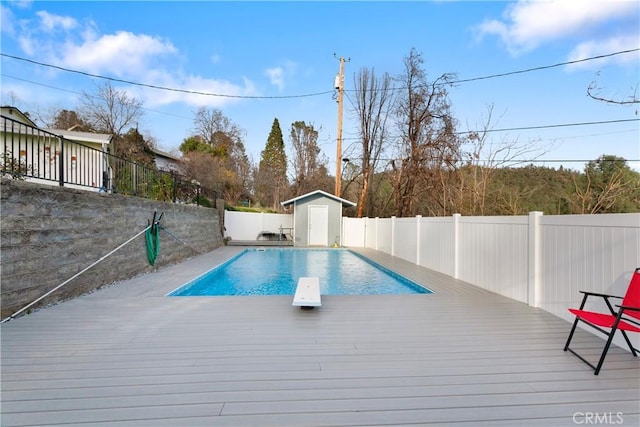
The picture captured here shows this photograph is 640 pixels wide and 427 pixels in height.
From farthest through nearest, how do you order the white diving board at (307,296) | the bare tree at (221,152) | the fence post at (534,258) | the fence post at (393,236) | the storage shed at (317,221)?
the bare tree at (221,152) < the storage shed at (317,221) < the fence post at (393,236) < the fence post at (534,258) < the white diving board at (307,296)

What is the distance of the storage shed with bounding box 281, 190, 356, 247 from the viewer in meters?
14.2

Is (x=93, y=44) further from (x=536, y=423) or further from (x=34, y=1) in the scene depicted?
(x=536, y=423)

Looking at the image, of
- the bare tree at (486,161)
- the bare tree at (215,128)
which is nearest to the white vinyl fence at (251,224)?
the bare tree at (486,161)

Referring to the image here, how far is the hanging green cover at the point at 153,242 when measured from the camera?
673cm

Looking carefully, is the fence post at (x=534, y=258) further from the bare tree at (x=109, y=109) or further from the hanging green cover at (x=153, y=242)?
the bare tree at (x=109, y=109)

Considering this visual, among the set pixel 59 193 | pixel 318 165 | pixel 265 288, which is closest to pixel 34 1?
pixel 59 193

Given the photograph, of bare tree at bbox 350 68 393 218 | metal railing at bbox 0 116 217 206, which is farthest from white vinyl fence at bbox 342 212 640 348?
bare tree at bbox 350 68 393 218

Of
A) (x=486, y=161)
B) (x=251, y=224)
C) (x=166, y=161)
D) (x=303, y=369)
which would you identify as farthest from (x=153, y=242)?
(x=166, y=161)

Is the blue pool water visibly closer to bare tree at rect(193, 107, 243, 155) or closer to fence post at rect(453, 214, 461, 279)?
fence post at rect(453, 214, 461, 279)

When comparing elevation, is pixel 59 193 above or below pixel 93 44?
below

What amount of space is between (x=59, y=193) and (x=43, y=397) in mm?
3215

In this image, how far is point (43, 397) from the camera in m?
1.98

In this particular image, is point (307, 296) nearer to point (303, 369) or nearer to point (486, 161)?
point (303, 369)

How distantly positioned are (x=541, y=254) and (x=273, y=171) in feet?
79.1
